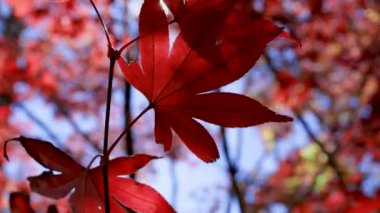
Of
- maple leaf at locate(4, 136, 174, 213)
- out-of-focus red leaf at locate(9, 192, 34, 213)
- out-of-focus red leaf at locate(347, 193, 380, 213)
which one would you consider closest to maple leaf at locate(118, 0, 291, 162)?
maple leaf at locate(4, 136, 174, 213)

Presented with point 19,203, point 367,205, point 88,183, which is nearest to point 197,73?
point 88,183

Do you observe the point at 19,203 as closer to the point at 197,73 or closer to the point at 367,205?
the point at 197,73

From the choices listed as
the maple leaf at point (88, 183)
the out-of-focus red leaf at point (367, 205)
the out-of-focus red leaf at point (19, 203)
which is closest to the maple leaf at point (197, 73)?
the maple leaf at point (88, 183)

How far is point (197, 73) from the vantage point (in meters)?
0.58

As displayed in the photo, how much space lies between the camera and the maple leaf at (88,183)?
536 millimetres

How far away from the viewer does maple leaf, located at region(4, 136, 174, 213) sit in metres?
0.54

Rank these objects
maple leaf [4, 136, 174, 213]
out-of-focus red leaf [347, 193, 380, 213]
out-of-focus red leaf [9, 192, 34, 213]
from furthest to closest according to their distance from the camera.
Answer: out-of-focus red leaf [347, 193, 380, 213], out-of-focus red leaf [9, 192, 34, 213], maple leaf [4, 136, 174, 213]

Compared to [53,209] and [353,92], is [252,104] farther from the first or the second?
[353,92]

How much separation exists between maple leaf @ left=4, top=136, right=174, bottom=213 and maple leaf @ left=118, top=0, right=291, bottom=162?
0.06 metres

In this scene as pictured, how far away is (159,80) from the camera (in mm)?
590

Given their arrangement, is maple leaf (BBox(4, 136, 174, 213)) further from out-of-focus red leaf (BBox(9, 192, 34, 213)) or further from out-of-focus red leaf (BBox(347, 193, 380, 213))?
out-of-focus red leaf (BBox(347, 193, 380, 213))

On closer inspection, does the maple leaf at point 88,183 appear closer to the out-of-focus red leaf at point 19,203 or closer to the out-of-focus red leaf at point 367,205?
the out-of-focus red leaf at point 19,203

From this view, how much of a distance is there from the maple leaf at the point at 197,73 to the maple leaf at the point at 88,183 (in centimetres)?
6

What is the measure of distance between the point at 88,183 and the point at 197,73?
0.15 meters
